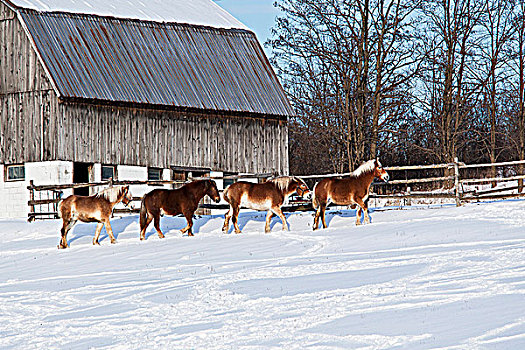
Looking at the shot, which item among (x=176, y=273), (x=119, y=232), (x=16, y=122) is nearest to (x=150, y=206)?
(x=119, y=232)

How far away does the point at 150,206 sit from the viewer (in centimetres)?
2033

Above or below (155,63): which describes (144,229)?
below

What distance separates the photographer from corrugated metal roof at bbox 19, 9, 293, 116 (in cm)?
2833

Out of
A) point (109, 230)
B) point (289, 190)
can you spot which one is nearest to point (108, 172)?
point (109, 230)

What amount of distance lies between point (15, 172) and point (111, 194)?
10.7 meters

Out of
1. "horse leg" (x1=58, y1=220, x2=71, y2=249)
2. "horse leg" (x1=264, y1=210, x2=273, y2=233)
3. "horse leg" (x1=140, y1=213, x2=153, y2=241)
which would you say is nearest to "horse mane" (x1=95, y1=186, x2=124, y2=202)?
"horse leg" (x1=58, y1=220, x2=71, y2=249)

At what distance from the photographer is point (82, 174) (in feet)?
94.0

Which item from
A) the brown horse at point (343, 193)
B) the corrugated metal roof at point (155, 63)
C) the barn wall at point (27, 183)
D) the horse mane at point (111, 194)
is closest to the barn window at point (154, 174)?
the corrugated metal roof at point (155, 63)

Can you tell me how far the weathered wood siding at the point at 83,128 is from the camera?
27.9m

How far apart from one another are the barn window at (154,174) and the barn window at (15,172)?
15.6 ft

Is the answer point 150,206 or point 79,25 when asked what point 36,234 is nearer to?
point 150,206

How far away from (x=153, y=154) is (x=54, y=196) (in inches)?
172

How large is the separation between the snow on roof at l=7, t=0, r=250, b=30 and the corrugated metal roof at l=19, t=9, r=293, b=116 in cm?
53

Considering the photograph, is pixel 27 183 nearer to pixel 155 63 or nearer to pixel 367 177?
pixel 155 63
